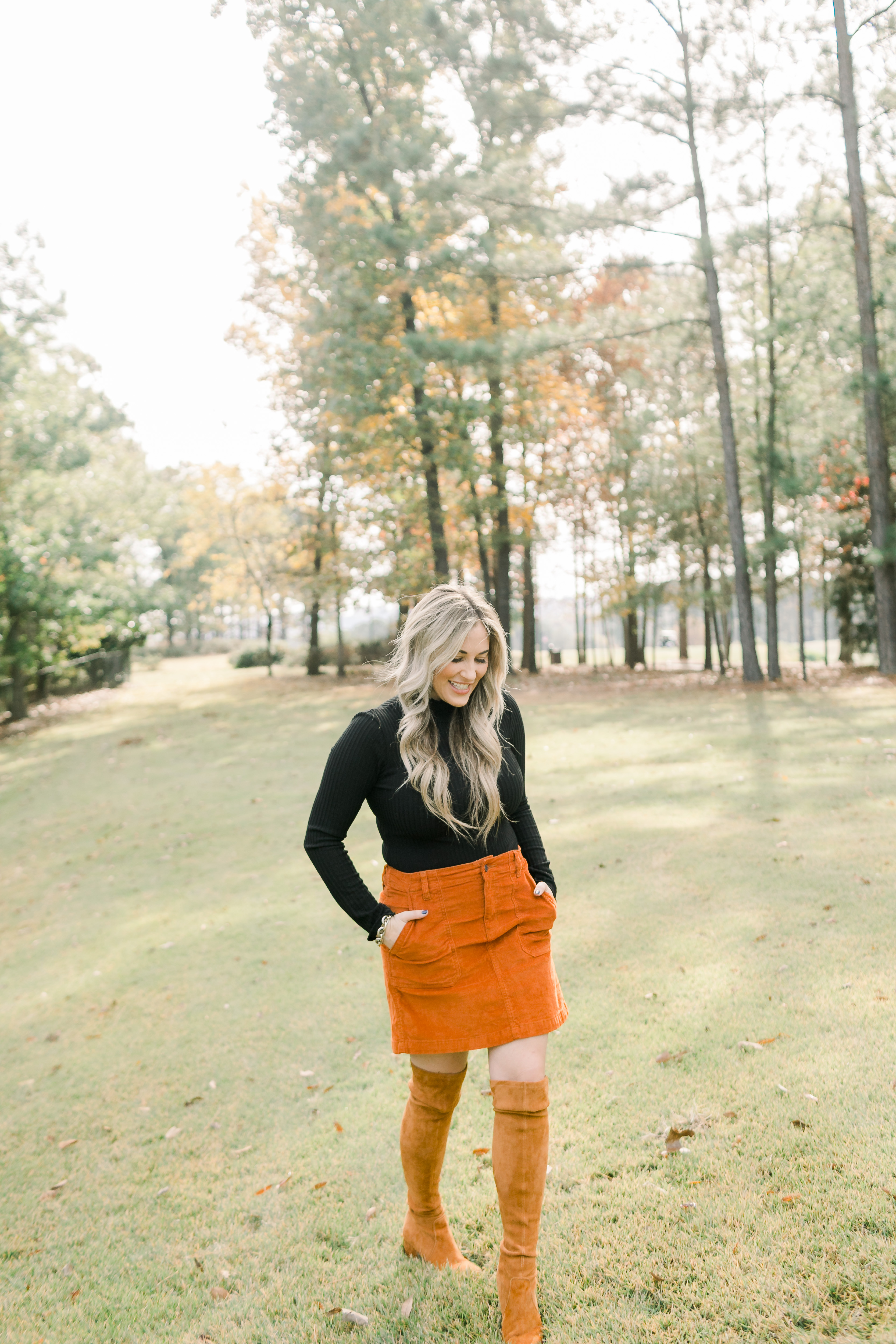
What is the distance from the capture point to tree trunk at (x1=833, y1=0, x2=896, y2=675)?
14844 millimetres

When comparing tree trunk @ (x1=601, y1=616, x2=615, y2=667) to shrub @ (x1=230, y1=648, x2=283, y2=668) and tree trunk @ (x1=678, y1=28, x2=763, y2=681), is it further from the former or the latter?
shrub @ (x1=230, y1=648, x2=283, y2=668)

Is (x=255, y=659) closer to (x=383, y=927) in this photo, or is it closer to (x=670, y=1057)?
(x=670, y=1057)

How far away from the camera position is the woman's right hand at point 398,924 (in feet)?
7.78

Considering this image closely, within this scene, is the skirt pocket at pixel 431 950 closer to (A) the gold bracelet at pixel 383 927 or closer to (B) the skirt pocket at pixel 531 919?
(A) the gold bracelet at pixel 383 927

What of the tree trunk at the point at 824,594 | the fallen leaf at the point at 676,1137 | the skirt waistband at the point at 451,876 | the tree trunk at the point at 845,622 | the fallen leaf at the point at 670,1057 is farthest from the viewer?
the tree trunk at the point at 824,594

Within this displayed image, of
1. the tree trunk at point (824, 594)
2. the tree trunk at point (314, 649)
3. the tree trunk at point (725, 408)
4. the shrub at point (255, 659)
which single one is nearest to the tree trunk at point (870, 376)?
the tree trunk at point (725, 408)

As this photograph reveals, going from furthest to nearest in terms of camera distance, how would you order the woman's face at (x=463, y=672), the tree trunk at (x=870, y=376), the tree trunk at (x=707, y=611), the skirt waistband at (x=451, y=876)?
the tree trunk at (x=707, y=611) < the tree trunk at (x=870, y=376) < the woman's face at (x=463, y=672) < the skirt waistband at (x=451, y=876)

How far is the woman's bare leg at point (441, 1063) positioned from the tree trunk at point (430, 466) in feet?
52.3

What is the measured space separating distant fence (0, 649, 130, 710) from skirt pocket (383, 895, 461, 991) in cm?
2080

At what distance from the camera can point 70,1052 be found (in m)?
4.83

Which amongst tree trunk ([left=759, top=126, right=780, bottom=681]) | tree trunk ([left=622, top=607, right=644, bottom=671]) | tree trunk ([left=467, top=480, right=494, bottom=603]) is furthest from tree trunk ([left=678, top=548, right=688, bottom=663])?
tree trunk ([left=467, top=480, right=494, bottom=603])

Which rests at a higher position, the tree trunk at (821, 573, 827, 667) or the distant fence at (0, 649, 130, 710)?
the tree trunk at (821, 573, 827, 667)

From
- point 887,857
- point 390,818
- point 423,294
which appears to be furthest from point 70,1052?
point 423,294

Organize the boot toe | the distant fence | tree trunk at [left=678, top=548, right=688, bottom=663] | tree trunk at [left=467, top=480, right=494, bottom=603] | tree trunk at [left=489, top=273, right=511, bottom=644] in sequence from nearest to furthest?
the boot toe
tree trunk at [left=489, top=273, right=511, bottom=644]
tree trunk at [left=467, top=480, right=494, bottom=603]
the distant fence
tree trunk at [left=678, top=548, right=688, bottom=663]
